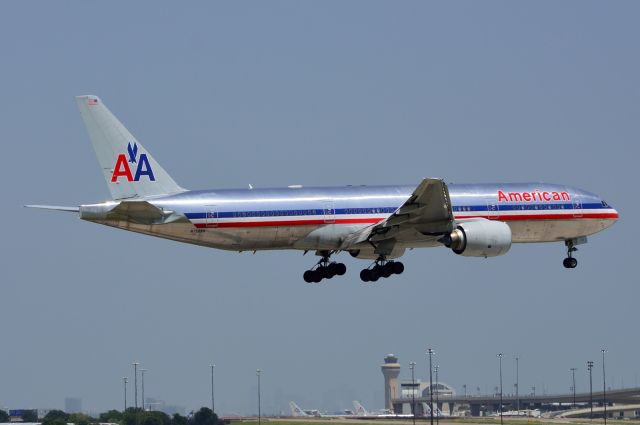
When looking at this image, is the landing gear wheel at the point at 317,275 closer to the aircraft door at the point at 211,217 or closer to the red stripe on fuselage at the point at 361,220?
the red stripe on fuselage at the point at 361,220

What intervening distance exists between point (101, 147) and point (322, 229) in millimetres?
13098

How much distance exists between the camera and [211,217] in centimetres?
7638

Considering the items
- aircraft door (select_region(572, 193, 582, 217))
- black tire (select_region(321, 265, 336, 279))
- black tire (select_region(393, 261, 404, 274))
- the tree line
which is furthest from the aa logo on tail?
the tree line

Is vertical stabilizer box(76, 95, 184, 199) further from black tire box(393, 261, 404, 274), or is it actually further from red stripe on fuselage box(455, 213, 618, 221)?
red stripe on fuselage box(455, 213, 618, 221)

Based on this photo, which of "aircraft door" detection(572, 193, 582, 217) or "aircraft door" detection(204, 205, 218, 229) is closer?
"aircraft door" detection(204, 205, 218, 229)

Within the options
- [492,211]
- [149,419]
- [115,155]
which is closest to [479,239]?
[492,211]

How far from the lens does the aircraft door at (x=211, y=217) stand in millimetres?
76312

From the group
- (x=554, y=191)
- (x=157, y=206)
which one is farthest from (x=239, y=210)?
(x=554, y=191)

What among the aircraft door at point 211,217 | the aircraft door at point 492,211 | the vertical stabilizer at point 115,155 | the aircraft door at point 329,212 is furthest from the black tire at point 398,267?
the vertical stabilizer at point 115,155

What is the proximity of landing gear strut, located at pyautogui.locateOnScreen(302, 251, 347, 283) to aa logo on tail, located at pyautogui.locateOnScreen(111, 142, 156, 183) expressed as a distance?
486 inches

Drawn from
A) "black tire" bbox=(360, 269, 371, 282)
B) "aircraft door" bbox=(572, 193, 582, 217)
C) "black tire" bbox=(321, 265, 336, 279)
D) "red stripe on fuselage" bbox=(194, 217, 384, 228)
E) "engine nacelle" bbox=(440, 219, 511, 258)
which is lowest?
"black tire" bbox=(360, 269, 371, 282)

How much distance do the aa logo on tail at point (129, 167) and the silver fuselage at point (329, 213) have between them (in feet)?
5.64

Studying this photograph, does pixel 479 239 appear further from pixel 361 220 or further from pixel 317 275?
Answer: pixel 317 275

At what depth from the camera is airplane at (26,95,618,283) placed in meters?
75.9
